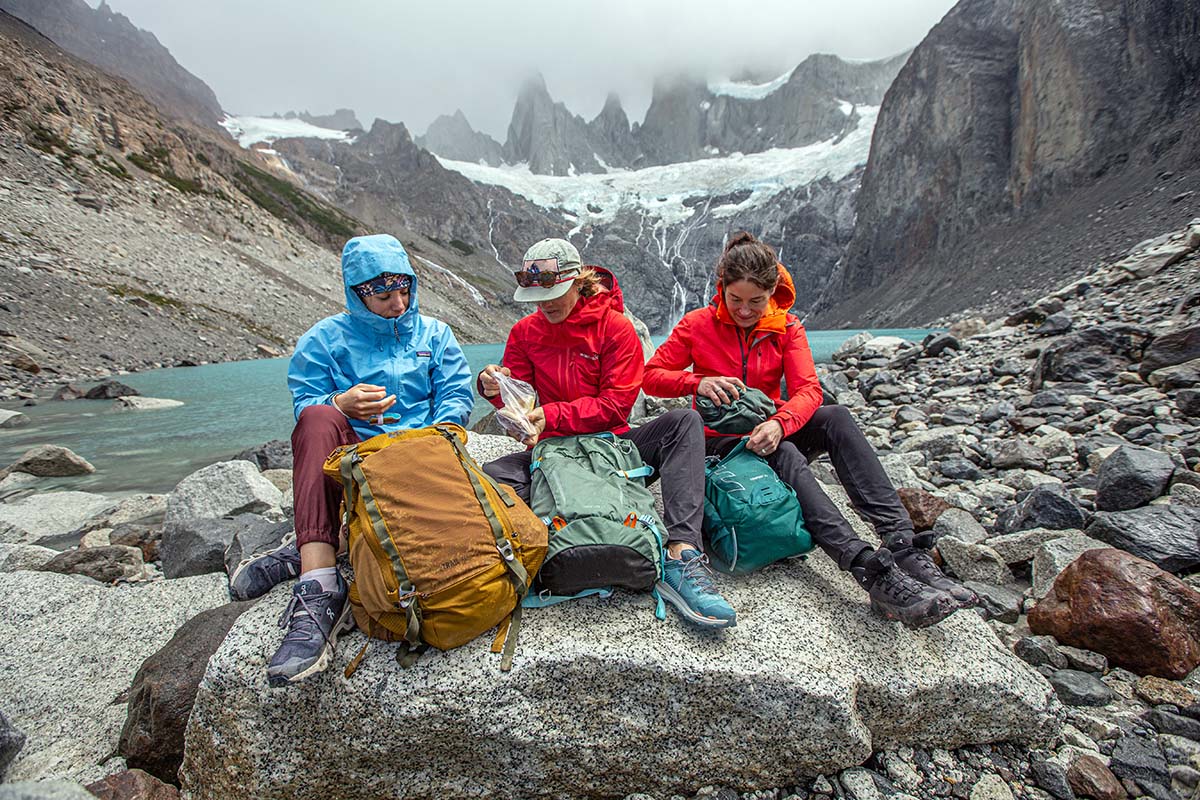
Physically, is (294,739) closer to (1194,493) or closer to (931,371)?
(1194,493)

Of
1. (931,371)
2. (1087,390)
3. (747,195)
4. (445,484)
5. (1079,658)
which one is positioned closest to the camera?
(445,484)

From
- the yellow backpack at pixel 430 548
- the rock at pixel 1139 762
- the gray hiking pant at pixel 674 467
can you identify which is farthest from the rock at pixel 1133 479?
the yellow backpack at pixel 430 548

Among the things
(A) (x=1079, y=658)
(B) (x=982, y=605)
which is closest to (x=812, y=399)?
(B) (x=982, y=605)

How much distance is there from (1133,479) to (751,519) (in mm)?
3133

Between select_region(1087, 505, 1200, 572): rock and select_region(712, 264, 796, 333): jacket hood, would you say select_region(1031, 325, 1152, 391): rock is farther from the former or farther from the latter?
select_region(712, 264, 796, 333): jacket hood

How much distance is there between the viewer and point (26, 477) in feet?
30.9

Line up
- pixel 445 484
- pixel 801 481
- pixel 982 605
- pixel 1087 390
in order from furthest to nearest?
pixel 1087 390 → pixel 982 605 → pixel 801 481 → pixel 445 484

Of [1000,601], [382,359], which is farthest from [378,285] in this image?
[1000,601]

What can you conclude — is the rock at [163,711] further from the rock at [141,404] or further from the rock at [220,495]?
the rock at [141,404]

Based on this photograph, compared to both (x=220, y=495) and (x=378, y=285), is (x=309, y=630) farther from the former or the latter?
(x=220, y=495)

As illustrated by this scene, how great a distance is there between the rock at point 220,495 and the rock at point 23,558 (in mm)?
920

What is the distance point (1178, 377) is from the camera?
20.6 ft

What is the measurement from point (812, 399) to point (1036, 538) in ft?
6.09

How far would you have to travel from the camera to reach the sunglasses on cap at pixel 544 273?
355 cm
